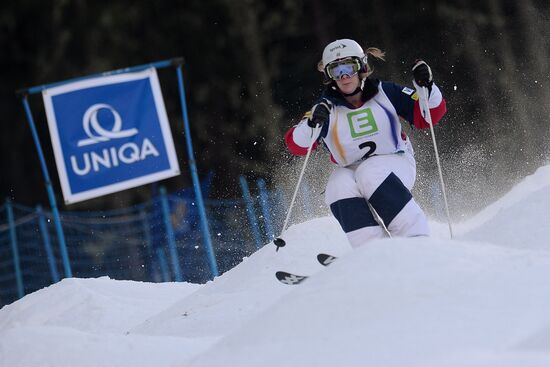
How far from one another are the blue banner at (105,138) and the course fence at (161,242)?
5.13ft

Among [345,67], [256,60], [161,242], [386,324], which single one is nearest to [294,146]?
[345,67]

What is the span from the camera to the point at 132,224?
39.5 ft

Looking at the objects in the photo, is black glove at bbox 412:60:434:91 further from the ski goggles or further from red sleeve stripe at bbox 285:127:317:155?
red sleeve stripe at bbox 285:127:317:155

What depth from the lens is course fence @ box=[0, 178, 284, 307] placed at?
9828 mm

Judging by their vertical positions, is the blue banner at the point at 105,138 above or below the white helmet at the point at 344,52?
below

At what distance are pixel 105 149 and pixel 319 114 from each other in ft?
9.37

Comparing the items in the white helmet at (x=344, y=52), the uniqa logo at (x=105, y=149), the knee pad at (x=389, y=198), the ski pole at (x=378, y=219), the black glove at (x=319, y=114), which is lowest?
the ski pole at (x=378, y=219)

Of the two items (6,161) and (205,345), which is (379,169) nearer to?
(205,345)

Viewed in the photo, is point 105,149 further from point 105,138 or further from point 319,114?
point 319,114

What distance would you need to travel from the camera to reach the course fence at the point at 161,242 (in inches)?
387

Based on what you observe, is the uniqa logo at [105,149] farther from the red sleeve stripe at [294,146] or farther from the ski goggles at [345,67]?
the ski goggles at [345,67]

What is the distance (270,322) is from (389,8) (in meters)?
14.1

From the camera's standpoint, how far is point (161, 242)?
9984mm

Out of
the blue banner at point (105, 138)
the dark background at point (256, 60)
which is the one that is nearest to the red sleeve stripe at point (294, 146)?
the blue banner at point (105, 138)
